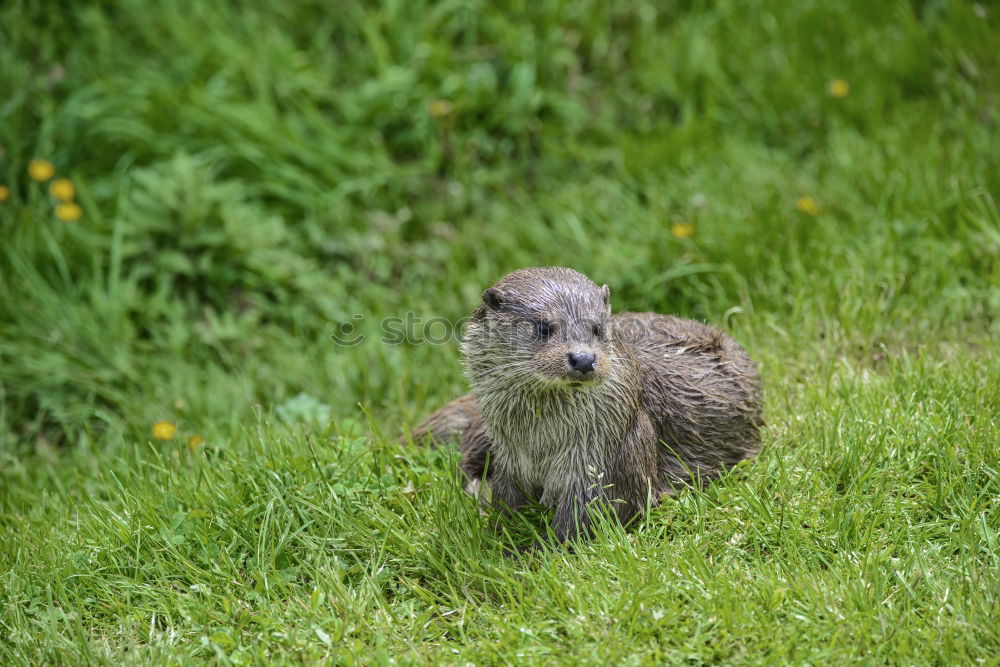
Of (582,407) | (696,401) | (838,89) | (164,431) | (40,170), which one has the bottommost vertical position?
(164,431)

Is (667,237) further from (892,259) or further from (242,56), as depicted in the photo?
(242,56)

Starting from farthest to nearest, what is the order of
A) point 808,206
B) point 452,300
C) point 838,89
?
1. point 838,89
2. point 452,300
3. point 808,206

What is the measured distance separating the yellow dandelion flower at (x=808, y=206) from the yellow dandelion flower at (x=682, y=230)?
0.55 m

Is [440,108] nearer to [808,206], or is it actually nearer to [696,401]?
[808,206]

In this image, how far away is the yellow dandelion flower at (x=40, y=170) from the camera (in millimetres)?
5629

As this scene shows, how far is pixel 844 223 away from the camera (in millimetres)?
5121

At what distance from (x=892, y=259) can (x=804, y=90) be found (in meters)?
1.70

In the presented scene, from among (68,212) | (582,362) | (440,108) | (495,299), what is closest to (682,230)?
(440,108)

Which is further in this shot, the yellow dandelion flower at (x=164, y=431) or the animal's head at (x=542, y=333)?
the yellow dandelion flower at (x=164, y=431)

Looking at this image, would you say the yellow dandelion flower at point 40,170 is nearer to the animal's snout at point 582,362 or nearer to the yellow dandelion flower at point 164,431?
the yellow dandelion flower at point 164,431

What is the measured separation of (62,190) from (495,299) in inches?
132

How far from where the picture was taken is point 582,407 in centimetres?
332

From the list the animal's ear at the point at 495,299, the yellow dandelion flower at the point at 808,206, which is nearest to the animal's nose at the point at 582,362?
the animal's ear at the point at 495,299

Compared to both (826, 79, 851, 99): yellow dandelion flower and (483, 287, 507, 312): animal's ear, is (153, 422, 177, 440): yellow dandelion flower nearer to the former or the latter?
(483, 287, 507, 312): animal's ear
